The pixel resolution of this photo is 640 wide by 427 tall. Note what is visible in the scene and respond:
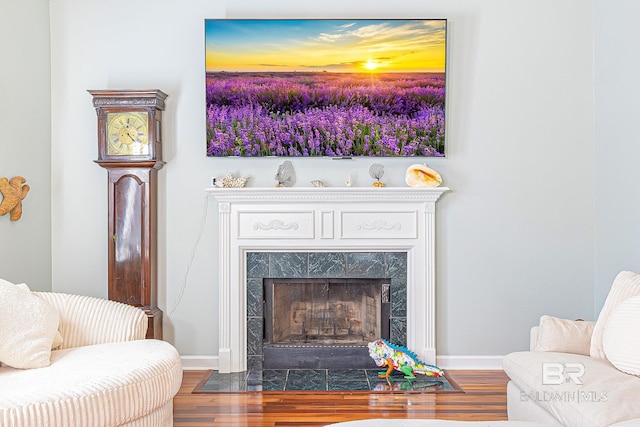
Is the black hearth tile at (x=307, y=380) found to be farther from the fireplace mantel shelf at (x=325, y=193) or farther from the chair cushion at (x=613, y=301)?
the chair cushion at (x=613, y=301)

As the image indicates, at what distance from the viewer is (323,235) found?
421cm

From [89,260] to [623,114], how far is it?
12.2 feet

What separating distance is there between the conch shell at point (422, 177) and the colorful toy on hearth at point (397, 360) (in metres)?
1.09

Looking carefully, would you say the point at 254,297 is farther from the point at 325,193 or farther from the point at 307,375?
the point at 325,193

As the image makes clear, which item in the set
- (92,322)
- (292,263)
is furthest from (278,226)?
(92,322)

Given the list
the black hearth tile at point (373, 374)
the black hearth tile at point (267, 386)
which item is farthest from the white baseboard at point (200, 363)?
the black hearth tile at point (373, 374)

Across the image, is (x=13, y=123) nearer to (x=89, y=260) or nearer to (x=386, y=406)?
(x=89, y=260)

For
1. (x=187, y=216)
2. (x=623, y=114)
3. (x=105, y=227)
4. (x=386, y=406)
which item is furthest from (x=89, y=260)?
(x=623, y=114)

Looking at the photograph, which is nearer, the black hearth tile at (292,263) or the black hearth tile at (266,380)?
the black hearth tile at (266,380)

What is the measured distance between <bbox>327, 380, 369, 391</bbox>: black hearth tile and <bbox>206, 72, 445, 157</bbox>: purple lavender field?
1.53 m

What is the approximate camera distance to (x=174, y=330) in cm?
430

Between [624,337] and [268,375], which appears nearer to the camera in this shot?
[624,337]

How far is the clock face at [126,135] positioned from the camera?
4.09 meters

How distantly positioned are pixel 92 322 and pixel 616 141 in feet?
11.1
